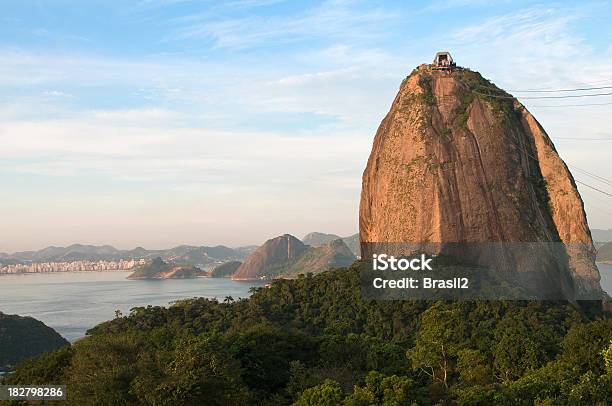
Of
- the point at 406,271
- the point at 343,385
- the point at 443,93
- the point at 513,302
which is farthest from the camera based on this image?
the point at 443,93

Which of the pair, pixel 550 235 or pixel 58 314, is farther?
pixel 58 314

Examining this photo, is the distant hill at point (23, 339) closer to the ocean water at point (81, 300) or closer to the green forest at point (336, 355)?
the ocean water at point (81, 300)

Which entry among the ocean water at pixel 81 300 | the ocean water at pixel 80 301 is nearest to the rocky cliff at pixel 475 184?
the ocean water at pixel 81 300

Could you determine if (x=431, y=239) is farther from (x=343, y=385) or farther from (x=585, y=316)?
(x=343, y=385)

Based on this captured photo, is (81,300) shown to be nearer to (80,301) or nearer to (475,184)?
(80,301)

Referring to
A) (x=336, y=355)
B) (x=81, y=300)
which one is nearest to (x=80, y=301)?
(x=81, y=300)

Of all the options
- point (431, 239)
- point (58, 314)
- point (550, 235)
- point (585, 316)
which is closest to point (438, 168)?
point (431, 239)

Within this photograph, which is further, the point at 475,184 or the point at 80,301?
the point at 80,301
